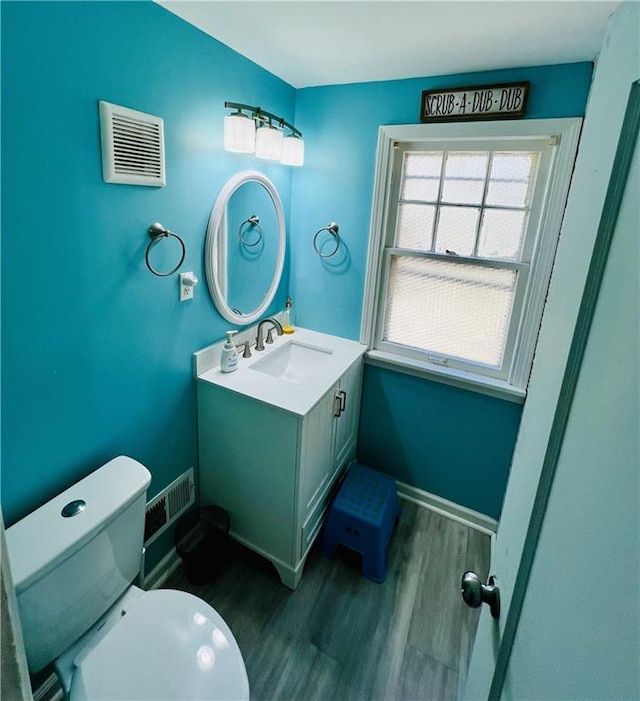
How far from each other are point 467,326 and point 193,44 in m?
1.72

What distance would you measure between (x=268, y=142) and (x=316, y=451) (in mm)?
1382

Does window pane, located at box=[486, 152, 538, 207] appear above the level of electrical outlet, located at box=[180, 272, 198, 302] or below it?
above

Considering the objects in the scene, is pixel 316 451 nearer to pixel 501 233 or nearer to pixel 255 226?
pixel 255 226


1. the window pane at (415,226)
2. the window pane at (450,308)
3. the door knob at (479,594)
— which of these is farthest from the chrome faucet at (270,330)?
the door knob at (479,594)

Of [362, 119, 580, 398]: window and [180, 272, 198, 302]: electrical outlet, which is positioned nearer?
[180, 272, 198, 302]: electrical outlet

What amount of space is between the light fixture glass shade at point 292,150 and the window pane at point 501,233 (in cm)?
95

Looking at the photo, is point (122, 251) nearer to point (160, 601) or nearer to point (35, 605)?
point (35, 605)

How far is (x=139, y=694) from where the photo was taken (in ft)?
3.31

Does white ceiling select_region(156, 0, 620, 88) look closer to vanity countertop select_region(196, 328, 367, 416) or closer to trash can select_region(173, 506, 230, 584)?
vanity countertop select_region(196, 328, 367, 416)

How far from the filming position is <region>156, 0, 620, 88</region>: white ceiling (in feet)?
3.90

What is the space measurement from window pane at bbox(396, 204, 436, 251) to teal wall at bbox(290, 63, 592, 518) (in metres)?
0.18

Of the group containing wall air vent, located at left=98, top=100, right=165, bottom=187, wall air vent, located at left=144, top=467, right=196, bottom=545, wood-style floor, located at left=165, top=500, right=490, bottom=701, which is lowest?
wood-style floor, located at left=165, top=500, right=490, bottom=701

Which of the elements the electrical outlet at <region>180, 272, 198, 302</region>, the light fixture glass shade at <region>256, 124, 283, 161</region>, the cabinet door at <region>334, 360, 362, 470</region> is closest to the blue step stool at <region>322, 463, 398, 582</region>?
the cabinet door at <region>334, 360, 362, 470</region>

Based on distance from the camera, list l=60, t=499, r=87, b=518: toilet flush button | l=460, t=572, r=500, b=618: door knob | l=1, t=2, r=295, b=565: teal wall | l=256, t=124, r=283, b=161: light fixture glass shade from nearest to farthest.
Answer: l=460, t=572, r=500, b=618: door knob < l=1, t=2, r=295, b=565: teal wall < l=60, t=499, r=87, b=518: toilet flush button < l=256, t=124, r=283, b=161: light fixture glass shade
